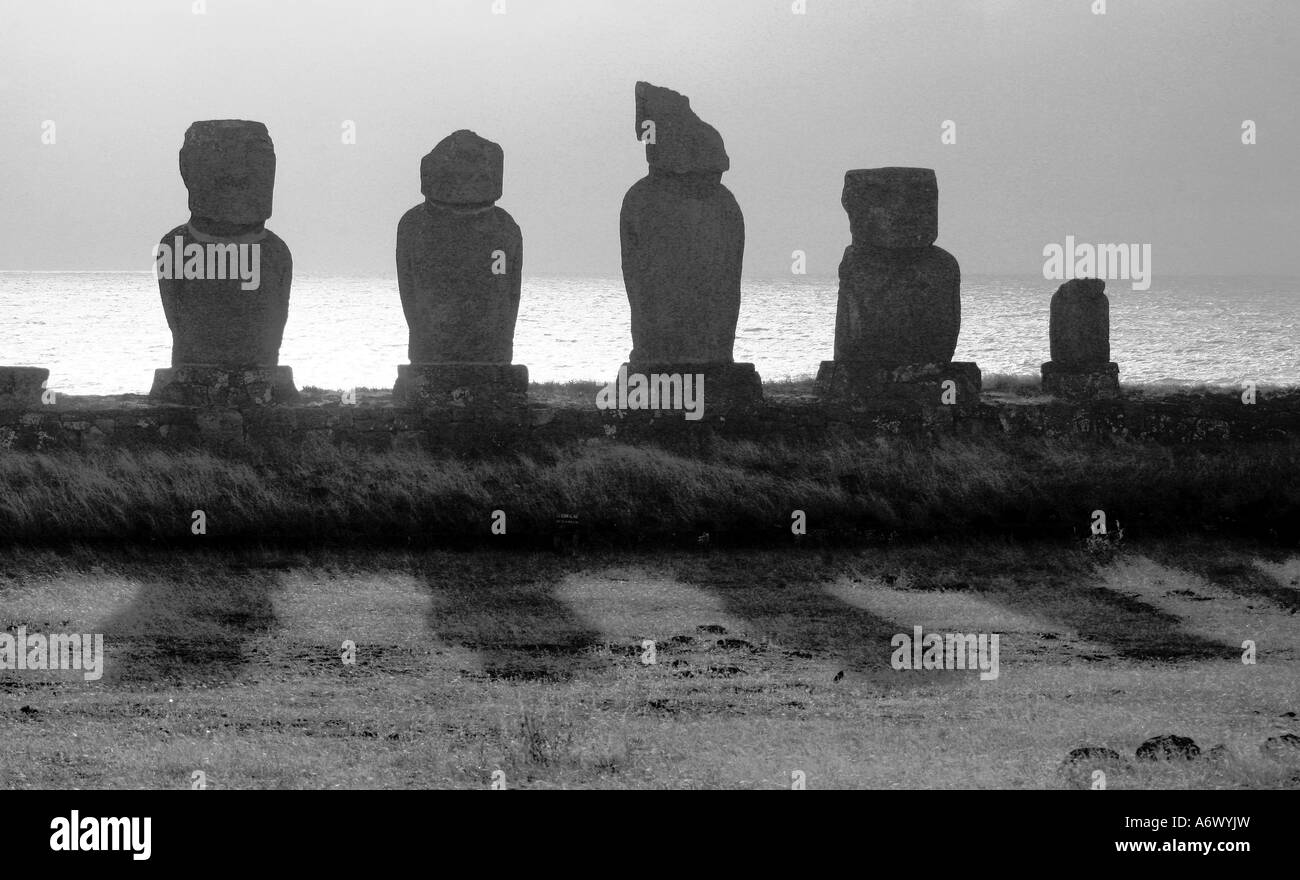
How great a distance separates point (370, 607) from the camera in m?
10.0

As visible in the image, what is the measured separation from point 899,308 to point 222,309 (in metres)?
6.39

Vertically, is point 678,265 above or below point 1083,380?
above

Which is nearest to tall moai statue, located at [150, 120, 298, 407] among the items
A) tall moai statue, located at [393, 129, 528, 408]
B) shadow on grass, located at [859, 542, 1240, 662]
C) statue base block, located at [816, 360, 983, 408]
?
tall moai statue, located at [393, 129, 528, 408]

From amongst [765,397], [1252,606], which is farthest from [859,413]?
[1252,606]

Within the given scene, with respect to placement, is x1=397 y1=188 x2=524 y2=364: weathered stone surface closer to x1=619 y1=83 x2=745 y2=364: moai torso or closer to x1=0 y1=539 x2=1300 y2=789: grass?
x1=619 y1=83 x2=745 y2=364: moai torso

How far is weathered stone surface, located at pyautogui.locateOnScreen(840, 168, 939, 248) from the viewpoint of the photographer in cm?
1555

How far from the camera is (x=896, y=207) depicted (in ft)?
51.0

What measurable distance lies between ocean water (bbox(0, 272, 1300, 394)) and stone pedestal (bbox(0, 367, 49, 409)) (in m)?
22.0

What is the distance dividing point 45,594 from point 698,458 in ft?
19.1

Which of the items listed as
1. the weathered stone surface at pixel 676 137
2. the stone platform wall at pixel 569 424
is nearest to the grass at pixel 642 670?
the stone platform wall at pixel 569 424

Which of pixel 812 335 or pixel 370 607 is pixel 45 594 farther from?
pixel 812 335

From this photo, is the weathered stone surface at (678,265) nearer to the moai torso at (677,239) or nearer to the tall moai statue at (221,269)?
the moai torso at (677,239)

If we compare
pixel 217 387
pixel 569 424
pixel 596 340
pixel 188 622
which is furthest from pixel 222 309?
pixel 596 340

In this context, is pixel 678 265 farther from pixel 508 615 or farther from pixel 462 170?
pixel 508 615
